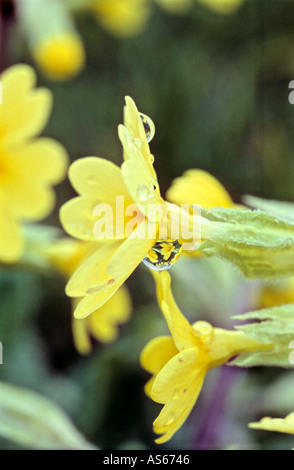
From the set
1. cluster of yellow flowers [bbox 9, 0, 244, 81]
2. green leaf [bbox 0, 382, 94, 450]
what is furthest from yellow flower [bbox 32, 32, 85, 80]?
green leaf [bbox 0, 382, 94, 450]

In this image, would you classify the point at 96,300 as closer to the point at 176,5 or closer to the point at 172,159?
the point at 172,159

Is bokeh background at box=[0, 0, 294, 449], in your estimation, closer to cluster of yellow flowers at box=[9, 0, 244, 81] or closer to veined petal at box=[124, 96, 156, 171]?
cluster of yellow flowers at box=[9, 0, 244, 81]

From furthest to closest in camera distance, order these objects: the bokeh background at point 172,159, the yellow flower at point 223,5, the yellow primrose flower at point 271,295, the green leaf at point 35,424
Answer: the yellow flower at point 223,5
the bokeh background at point 172,159
the yellow primrose flower at point 271,295
the green leaf at point 35,424

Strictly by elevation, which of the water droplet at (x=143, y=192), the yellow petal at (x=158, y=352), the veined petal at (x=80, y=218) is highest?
the water droplet at (x=143, y=192)

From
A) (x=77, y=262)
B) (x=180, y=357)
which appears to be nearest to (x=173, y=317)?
(x=180, y=357)

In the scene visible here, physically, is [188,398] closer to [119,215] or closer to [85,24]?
[119,215]

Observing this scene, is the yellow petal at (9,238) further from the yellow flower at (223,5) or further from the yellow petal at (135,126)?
the yellow flower at (223,5)

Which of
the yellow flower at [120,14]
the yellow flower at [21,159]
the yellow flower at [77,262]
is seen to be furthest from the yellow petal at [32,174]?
the yellow flower at [120,14]

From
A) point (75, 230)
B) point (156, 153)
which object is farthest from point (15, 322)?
point (75, 230)
